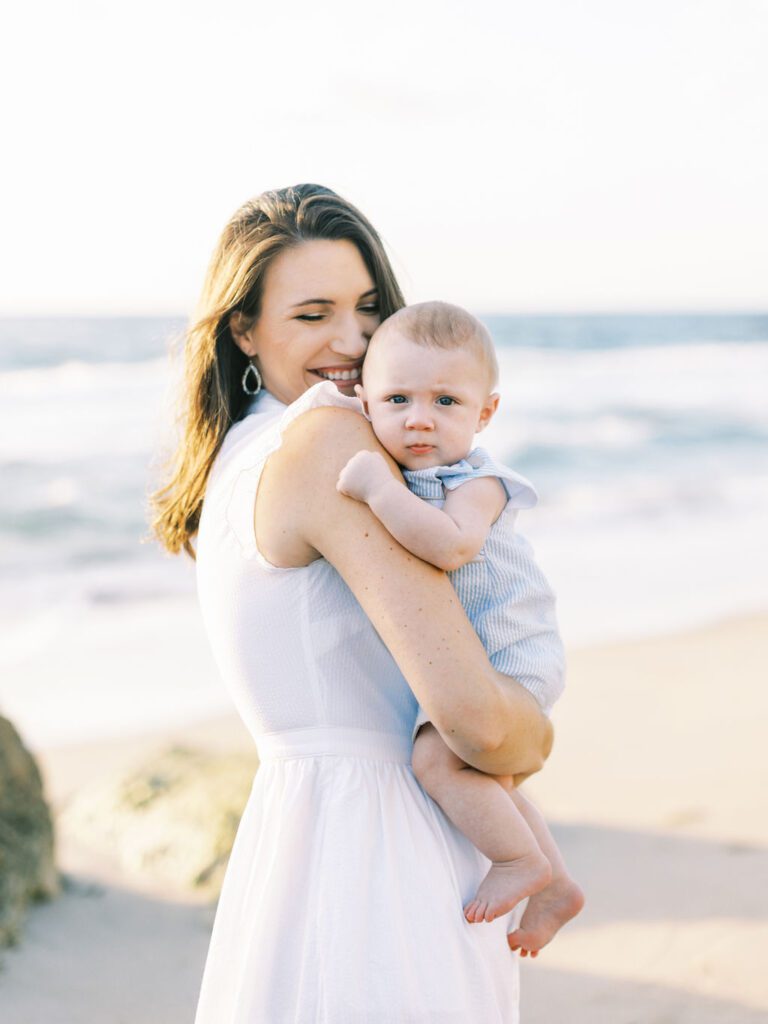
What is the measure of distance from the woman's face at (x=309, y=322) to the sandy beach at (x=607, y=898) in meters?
2.18

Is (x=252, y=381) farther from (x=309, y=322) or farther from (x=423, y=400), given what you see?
(x=423, y=400)

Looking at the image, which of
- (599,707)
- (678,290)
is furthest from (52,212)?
(678,290)

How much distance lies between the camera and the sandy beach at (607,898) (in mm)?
3748

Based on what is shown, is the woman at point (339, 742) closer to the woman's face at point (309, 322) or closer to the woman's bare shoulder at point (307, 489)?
the woman's bare shoulder at point (307, 489)

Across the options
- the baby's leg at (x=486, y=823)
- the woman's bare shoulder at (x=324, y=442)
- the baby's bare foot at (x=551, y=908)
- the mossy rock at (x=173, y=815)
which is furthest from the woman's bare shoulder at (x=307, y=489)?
the mossy rock at (x=173, y=815)

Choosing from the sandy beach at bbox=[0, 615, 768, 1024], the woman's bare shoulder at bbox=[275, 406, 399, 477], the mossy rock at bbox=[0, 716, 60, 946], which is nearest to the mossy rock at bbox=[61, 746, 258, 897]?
the sandy beach at bbox=[0, 615, 768, 1024]

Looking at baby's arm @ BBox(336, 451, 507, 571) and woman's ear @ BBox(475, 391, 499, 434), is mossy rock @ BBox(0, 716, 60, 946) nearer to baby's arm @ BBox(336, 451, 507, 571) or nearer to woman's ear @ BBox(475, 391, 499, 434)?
woman's ear @ BBox(475, 391, 499, 434)

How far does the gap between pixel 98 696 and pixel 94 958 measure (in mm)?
2860

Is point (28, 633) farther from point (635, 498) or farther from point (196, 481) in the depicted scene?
point (635, 498)

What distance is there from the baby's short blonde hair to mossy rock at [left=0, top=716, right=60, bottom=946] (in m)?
2.47

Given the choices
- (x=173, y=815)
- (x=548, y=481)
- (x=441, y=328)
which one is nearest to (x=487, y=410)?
(x=441, y=328)

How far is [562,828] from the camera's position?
509 cm

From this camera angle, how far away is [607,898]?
444cm

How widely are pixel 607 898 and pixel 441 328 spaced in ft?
9.44
